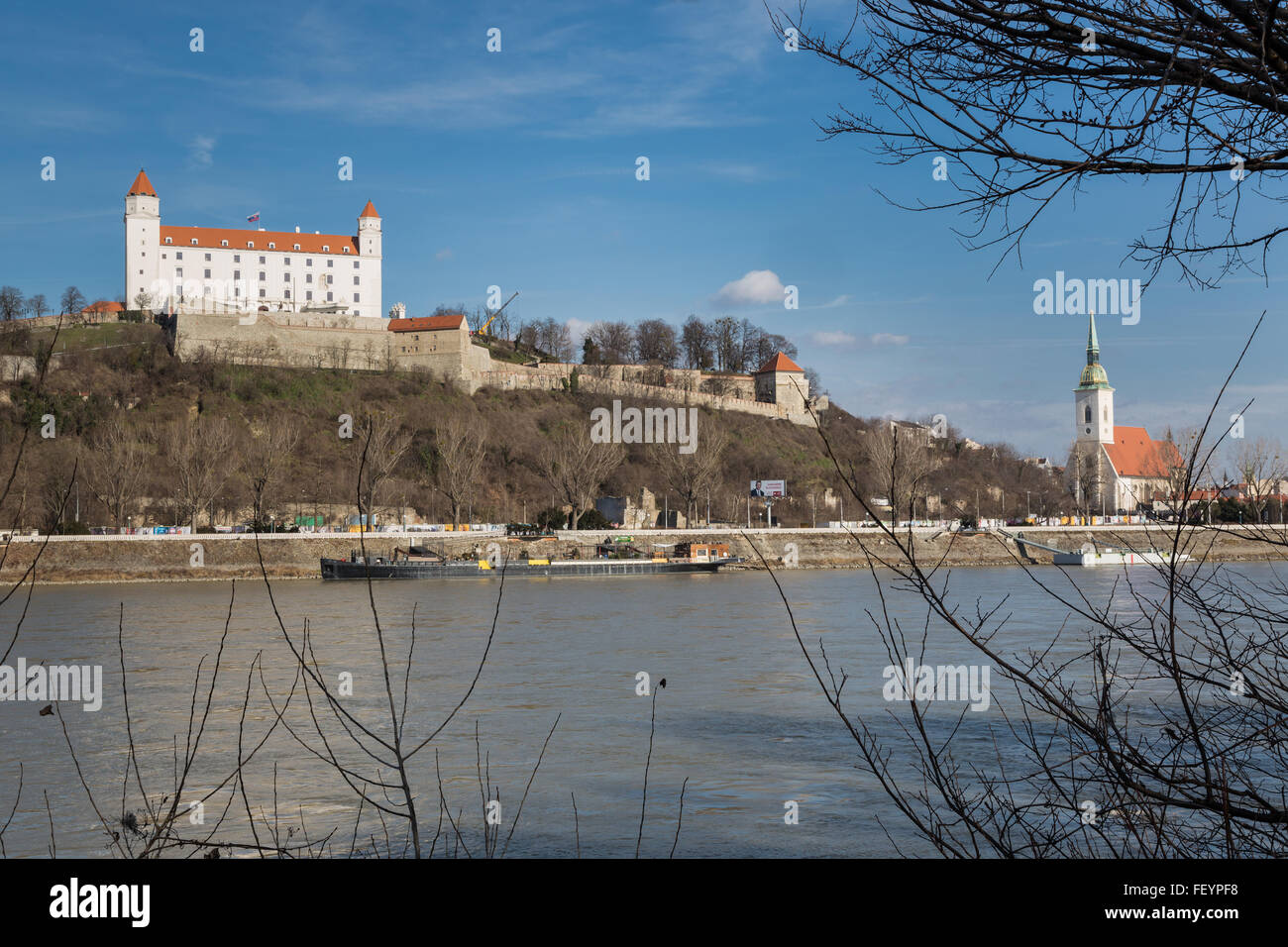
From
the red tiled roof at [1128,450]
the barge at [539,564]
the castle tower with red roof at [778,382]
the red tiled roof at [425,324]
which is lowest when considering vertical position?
Answer: the barge at [539,564]

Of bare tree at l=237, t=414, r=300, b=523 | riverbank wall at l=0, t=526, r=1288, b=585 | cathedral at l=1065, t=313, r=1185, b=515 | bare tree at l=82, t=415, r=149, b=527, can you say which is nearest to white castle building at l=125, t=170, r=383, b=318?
bare tree at l=237, t=414, r=300, b=523

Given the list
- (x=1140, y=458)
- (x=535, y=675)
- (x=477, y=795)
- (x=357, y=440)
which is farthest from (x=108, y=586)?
(x=1140, y=458)

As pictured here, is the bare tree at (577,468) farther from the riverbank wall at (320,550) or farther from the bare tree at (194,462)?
the bare tree at (194,462)

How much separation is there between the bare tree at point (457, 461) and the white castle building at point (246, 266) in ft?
87.2

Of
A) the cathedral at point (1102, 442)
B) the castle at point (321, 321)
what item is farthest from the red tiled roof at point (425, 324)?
the cathedral at point (1102, 442)

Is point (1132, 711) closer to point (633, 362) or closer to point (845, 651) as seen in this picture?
point (845, 651)

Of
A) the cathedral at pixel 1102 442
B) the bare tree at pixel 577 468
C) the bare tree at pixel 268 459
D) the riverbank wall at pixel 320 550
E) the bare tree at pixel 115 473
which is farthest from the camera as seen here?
the cathedral at pixel 1102 442

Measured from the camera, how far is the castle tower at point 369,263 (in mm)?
94375

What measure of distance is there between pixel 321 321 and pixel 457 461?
90.2ft

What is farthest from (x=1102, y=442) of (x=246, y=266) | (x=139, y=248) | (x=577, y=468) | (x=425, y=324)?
(x=139, y=248)

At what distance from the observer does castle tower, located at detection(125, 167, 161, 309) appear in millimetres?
87875
